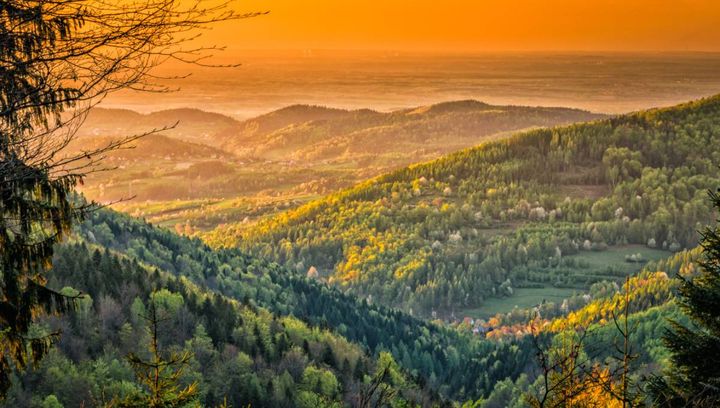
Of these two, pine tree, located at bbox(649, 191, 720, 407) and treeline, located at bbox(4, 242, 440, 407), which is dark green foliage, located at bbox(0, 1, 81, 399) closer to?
pine tree, located at bbox(649, 191, 720, 407)

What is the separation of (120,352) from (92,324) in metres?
6.90

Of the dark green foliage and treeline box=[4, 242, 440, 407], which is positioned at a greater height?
the dark green foliage

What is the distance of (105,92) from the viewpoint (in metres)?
16.7

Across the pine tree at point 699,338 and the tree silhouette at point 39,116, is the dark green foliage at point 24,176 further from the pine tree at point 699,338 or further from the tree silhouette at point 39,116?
the pine tree at point 699,338

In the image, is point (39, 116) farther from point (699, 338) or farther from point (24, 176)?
point (699, 338)

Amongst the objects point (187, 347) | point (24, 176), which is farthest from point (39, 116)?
point (187, 347)

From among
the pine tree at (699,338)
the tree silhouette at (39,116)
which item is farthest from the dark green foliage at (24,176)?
the pine tree at (699,338)

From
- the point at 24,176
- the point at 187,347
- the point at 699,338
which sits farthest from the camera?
the point at 187,347

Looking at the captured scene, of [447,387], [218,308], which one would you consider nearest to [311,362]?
[218,308]

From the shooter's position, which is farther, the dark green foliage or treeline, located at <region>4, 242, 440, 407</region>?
treeline, located at <region>4, 242, 440, 407</region>

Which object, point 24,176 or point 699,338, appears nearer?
point 24,176

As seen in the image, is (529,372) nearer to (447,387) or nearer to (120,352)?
(447,387)

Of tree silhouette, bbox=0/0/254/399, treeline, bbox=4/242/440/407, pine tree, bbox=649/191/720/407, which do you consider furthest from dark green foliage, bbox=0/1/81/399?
treeline, bbox=4/242/440/407

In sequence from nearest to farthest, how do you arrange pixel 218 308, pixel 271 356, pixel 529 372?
pixel 271 356 < pixel 218 308 < pixel 529 372
